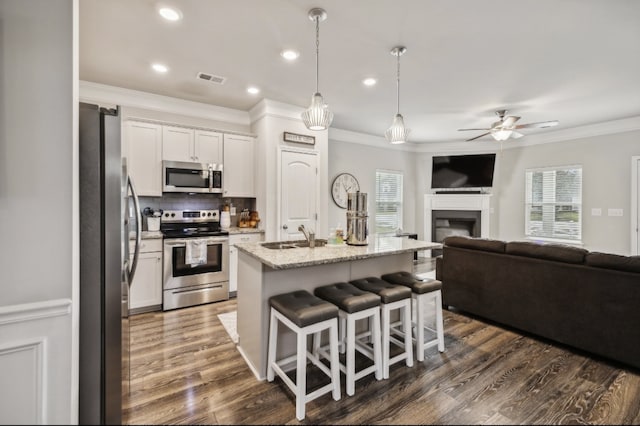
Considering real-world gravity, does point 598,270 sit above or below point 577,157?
below

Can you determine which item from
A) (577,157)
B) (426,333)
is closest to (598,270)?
(426,333)

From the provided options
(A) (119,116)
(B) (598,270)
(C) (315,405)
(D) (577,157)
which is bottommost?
(C) (315,405)

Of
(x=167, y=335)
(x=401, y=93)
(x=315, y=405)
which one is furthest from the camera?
(x=401, y=93)

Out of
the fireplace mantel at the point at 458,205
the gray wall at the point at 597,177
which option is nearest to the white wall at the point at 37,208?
the fireplace mantel at the point at 458,205

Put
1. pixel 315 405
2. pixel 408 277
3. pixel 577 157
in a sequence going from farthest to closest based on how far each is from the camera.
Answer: pixel 577 157 < pixel 408 277 < pixel 315 405

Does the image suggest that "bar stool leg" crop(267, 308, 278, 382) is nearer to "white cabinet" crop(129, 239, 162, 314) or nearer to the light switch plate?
"white cabinet" crop(129, 239, 162, 314)

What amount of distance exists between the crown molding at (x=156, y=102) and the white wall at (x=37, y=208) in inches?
106

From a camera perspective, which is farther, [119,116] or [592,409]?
[592,409]

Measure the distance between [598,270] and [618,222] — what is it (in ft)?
12.7

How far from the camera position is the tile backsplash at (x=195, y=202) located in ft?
13.4

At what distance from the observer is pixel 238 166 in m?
4.40

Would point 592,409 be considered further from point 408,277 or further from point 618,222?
point 618,222

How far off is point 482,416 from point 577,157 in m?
5.89

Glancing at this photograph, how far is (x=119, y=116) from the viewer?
1.60 m
